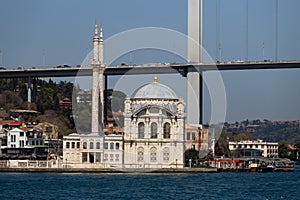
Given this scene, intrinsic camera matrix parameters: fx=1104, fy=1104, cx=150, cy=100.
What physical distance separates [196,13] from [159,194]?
960 inches

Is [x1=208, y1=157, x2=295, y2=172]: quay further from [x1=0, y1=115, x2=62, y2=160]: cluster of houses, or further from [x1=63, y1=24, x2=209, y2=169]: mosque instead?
[x1=0, y1=115, x2=62, y2=160]: cluster of houses

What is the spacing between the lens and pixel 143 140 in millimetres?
48219

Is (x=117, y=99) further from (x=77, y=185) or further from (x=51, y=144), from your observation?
(x=77, y=185)

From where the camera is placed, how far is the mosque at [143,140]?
158 ft

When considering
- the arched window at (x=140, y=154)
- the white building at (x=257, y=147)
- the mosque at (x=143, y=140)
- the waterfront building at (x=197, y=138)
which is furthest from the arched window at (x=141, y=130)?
the white building at (x=257, y=147)

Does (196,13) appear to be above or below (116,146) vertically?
above

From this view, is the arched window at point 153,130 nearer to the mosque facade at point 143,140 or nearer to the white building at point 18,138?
the mosque facade at point 143,140

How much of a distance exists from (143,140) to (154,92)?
2380 millimetres

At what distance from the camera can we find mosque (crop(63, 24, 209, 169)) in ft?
158

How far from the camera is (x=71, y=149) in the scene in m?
49.2

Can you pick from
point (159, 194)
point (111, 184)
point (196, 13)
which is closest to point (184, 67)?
point (196, 13)

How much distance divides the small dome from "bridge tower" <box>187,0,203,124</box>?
367cm

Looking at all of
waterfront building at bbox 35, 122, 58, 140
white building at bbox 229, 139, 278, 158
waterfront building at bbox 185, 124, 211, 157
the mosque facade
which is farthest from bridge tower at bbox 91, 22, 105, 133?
white building at bbox 229, 139, 278, 158

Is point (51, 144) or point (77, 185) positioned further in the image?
point (51, 144)
